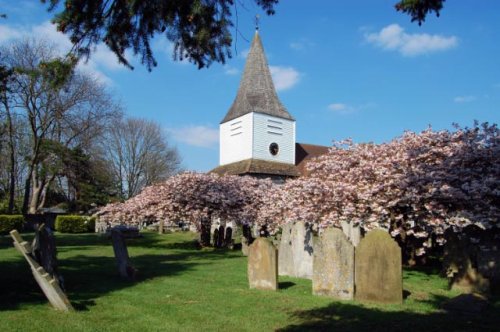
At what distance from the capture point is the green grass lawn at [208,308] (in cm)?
659

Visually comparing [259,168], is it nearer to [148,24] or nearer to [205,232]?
[205,232]

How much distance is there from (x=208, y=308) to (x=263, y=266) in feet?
7.83

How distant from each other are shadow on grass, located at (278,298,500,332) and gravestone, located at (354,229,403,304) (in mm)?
690

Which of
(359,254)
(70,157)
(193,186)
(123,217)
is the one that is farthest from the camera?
(70,157)

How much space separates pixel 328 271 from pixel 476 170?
6.33 metres

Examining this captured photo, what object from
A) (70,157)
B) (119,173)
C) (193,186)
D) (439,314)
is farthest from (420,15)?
(119,173)

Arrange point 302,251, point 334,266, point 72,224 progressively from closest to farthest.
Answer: point 334,266 < point 302,251 < point 72,224

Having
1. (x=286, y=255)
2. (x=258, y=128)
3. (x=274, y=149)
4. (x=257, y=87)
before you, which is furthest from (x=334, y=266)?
(x=257, y=87)

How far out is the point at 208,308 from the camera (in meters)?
7.87

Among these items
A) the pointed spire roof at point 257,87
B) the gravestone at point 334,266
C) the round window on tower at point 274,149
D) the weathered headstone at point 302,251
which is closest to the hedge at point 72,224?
the pointed spire roof at point 257,87

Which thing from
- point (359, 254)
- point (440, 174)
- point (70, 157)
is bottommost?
point (359, 254)

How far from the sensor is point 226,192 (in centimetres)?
2466

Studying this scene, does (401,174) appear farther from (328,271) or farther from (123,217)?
(123,217)

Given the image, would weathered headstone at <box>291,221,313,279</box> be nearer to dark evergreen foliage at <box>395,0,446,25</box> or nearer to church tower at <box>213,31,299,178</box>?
dark evergreen foliage at <box>395,0,446,25</box>
